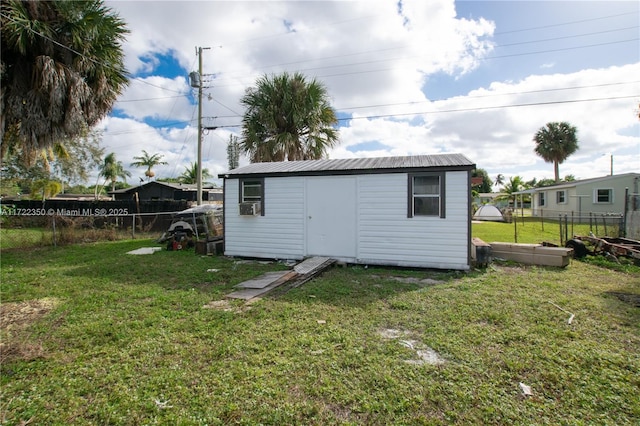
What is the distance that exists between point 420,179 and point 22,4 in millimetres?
10146

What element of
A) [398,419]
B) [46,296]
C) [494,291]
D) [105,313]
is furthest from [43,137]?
[494,291]

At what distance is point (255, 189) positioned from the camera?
8.04m

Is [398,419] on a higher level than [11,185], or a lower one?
lower

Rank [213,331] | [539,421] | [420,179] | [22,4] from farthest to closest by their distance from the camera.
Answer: [22,4]
[420,179]
[213,331]
[539,421]

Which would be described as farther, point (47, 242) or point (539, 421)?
point (47, 242)

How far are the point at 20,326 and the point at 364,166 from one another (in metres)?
6.31

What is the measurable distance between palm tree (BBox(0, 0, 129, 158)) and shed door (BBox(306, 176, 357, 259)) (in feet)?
22.2

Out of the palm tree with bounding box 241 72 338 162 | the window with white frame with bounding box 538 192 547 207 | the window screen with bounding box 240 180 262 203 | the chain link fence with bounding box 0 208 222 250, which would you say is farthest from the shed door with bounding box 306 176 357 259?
the window with white frame with bounding box 538 192 547 207

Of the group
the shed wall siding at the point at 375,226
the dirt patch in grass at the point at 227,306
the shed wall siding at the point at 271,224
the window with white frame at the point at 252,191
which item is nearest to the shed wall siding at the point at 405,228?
the shed wall siding at the point at 375,226

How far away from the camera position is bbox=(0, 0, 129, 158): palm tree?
287 inches

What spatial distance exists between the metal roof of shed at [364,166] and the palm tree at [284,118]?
17.5 ft

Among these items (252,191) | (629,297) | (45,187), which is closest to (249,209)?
(252,191)

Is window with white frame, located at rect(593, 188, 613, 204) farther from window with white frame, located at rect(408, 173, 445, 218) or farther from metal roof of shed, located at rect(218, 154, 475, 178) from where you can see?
window with white frame, located at rect(408, 173, 445, 218)

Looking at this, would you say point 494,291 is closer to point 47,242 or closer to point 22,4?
point 22,4
